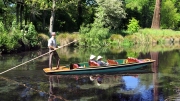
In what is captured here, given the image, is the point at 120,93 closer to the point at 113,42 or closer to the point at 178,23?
the point at 113,42

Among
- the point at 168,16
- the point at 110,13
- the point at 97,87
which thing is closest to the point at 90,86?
the point at 97,87

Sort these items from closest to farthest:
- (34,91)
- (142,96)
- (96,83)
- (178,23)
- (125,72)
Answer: (142,96)
(34,91)
(96,83)
(125,72)
(178,23)

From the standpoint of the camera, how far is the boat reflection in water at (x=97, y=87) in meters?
10.7

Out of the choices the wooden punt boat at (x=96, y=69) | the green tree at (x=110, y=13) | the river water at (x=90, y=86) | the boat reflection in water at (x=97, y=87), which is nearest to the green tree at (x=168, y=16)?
the green tree at (x=110, y=13)

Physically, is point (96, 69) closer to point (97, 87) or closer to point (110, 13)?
point (97, 87)

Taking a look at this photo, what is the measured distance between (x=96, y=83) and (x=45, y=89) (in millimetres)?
2445

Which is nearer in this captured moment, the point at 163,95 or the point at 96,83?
the point at 163,95

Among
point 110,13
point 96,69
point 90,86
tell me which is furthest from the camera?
point 110,13

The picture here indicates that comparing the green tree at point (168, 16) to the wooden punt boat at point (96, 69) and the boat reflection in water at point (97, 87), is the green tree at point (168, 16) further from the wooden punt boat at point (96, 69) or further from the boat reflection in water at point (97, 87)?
the boat reflection in water at point (97, 87)

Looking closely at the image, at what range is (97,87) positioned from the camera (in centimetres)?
1238

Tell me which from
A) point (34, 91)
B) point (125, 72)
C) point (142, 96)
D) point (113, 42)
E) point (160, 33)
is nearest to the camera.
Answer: point (142, 96)

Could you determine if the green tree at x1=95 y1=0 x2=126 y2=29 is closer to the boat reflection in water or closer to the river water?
the river water

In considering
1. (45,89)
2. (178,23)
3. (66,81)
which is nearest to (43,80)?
(66,81)

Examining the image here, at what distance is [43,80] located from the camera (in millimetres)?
13688
